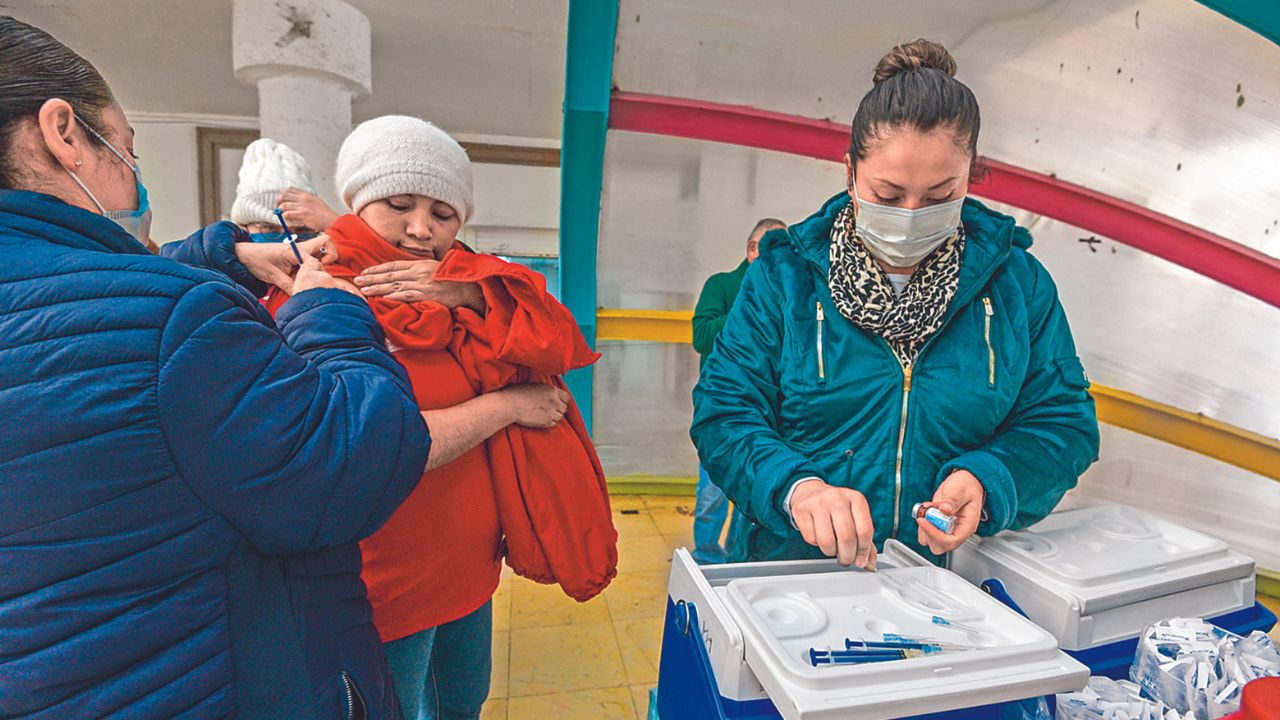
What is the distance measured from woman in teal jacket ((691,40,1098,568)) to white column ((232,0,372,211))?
13.6 feet

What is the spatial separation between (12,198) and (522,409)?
678mm

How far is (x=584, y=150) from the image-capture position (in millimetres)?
2924

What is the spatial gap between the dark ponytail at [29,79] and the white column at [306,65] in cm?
400

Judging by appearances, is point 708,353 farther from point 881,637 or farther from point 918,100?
point 881,637

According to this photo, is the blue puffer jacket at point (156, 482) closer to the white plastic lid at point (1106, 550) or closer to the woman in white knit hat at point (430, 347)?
the woman in white knit hat at point (430, 347)

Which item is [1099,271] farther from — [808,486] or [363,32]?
[363,32]

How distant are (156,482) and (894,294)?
106 centimetres

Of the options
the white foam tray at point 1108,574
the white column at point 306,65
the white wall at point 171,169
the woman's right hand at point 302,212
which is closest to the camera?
the white foam tray at point 1108,574

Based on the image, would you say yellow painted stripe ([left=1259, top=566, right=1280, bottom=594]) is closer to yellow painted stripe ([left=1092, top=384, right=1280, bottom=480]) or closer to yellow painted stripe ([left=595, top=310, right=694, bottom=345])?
yellow painted stripe ([left=1092, top=384, right=1280, bottom=480])

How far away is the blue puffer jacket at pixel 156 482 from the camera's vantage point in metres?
0.53

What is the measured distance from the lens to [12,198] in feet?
1.87

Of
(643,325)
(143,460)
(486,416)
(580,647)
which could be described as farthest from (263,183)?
(643,325)

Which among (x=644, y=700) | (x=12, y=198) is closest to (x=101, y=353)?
(x=12, y=198)

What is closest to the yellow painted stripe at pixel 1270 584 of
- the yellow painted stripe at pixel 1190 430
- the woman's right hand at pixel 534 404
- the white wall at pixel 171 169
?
the yellow painted stripe at pixel 1190 430
